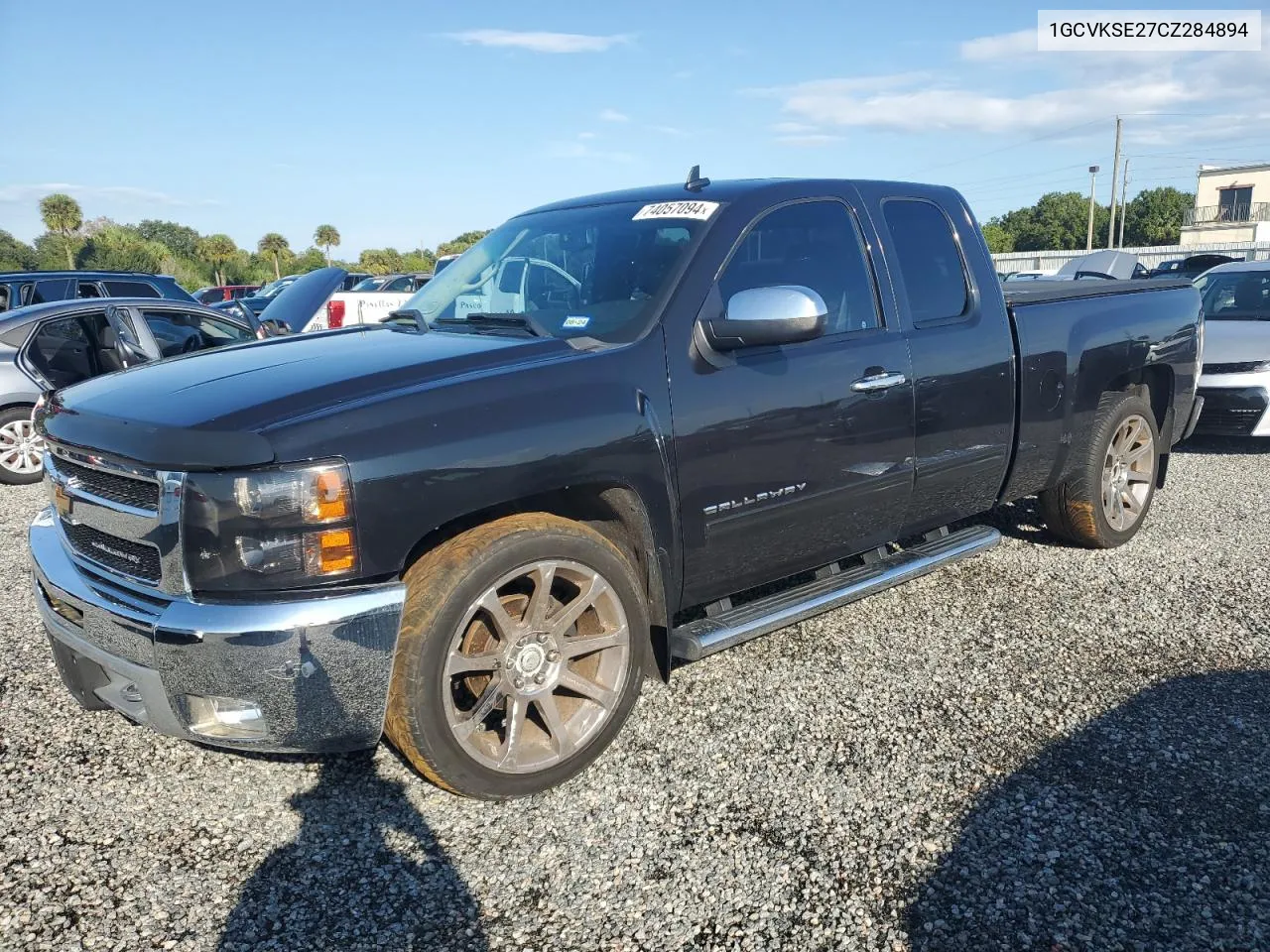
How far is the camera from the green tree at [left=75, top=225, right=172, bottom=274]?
49719mm

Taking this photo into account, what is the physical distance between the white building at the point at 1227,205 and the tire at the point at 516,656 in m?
70.0

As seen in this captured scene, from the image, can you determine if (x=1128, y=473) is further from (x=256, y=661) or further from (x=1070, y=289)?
(x=256, y=661)

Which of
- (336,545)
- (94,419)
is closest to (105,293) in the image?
(94,419)

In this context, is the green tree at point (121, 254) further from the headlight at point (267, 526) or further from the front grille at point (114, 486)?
the headlight at point (267, 526)

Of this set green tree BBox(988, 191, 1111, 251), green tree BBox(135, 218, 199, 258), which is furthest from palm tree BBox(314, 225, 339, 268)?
green tree BBox(988, 191, 1111, 251)

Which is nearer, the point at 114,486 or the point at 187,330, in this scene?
the point at 114,486

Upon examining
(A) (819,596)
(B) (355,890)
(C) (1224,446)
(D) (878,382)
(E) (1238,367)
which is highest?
(D) (878,382)

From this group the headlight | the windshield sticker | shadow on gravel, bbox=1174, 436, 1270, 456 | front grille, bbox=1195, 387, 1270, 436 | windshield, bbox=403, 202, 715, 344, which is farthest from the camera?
shadow on gravel, bbox=1174, 436, 1270, 456

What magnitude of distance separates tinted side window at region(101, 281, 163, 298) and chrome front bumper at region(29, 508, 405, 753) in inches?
423

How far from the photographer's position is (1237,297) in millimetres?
9672

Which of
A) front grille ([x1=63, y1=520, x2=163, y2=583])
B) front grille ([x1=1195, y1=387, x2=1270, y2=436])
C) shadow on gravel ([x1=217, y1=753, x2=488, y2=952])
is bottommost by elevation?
shadow on gravel ([x1=217, y1=753, x2=488, y2=952])

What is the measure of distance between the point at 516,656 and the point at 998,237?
83526mm

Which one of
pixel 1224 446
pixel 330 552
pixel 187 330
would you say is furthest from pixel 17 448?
pixel 1224 446

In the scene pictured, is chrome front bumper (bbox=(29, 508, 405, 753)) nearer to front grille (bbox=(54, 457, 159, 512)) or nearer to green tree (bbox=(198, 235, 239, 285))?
front grille (bbox=(54, 457, 159, 512))
